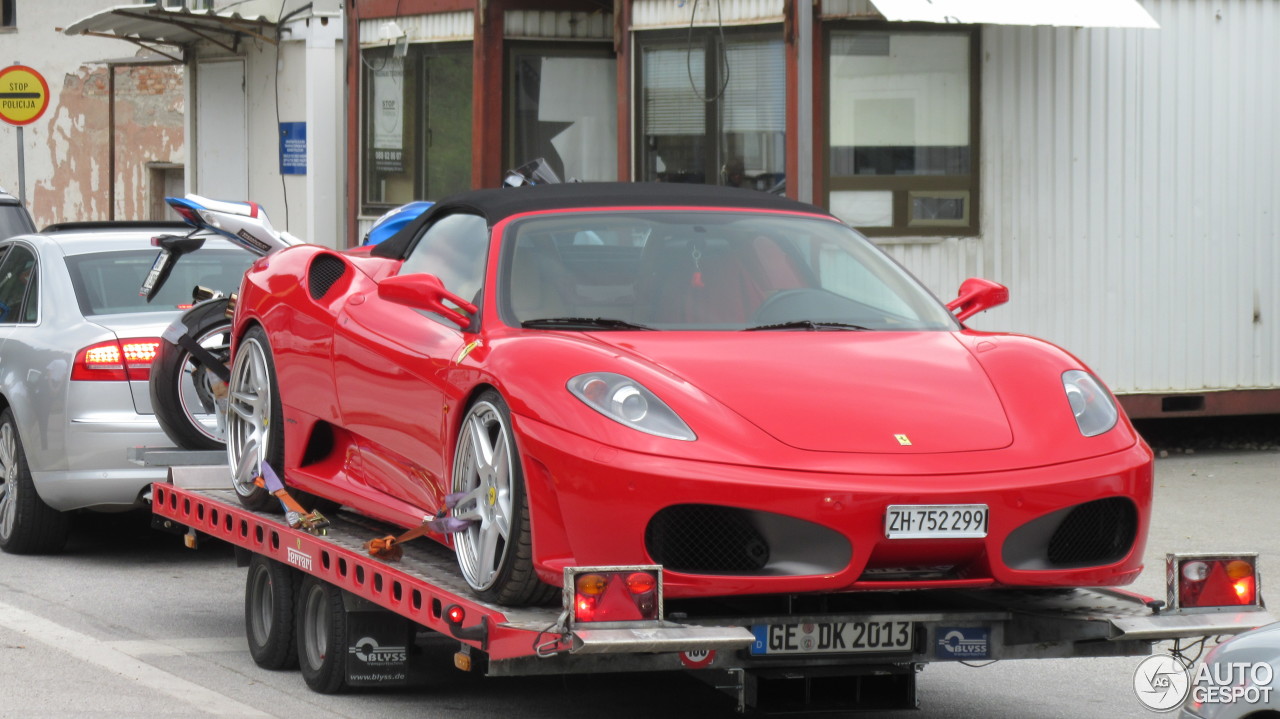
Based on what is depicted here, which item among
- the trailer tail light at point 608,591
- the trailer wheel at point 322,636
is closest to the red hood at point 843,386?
the trailer tail light at point 608,591

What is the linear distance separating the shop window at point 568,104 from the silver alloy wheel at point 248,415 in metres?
8.24

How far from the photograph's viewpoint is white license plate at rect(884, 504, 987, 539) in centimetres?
507

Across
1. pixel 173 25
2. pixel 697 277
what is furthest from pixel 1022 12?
pixel 173 25

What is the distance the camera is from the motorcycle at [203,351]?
853cm

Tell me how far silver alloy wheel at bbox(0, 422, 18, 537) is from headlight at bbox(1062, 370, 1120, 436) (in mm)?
6150

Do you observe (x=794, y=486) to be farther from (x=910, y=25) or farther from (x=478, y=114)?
(x=478, y=114)

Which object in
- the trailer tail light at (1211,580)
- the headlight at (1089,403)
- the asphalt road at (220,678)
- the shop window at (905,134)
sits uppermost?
the shop window at (905,134)

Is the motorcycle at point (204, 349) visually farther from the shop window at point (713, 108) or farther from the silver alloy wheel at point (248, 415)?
the shop window at point (713, 108)

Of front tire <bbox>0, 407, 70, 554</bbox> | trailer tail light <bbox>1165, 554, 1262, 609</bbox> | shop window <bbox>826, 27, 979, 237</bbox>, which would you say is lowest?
front tire <bbox>0, 407, 70, 554</bbox>

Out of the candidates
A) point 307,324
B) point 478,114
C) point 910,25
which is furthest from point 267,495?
point 478,114

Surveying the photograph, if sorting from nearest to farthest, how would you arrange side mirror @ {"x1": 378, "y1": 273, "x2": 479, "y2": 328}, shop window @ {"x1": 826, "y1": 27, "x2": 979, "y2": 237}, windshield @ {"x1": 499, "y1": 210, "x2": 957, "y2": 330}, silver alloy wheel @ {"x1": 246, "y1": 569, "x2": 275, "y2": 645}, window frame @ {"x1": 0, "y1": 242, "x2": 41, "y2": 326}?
side mirror @ {"x1": 378, "y1": 273, "x2": 479, "y2": 328} < windshield @ {"x1": 499, "y1": 210, "x2": 957, "y2": 330} < silver alloy wheel @ {"x1": 246, "y1": 569, "x2": 275, "y2": 645} < window frame @ {"x1": 0, "y1": 242, "x2": 41, "y2": 326} < shop window @ {"x1": 826, "y1": 27, "x2": 979, "y2": 237}

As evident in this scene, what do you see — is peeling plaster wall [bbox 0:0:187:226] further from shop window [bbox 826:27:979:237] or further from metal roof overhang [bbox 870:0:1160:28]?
metal roof overhang [bbox 870:0:1160:28]

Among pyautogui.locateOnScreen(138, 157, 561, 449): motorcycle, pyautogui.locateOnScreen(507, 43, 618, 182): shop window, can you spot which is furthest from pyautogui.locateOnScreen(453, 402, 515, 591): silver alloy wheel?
pyautogui.locateOnScreen(507, 43, 618, 182): shop window

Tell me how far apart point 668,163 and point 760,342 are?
861 cm
